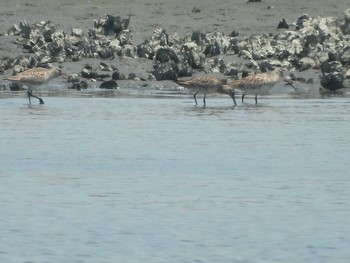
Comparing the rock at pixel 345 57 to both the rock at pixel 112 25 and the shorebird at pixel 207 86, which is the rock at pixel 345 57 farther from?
the rock at pixel 112 25

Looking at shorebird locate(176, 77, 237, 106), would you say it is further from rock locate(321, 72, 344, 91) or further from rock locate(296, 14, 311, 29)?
rock locate(296, 14, 311, 29)

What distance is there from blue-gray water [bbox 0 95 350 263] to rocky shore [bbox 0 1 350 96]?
14.7ft

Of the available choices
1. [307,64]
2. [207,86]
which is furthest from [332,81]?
[207,86]

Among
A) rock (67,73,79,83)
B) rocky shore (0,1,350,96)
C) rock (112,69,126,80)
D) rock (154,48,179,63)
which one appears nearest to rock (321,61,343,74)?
rocky shore (0,1,350,96)

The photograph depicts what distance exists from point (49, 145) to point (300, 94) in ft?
25.8

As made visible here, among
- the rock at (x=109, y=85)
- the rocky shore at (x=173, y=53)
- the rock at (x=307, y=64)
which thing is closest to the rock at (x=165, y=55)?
the rocky shore at (x=173, y=53)

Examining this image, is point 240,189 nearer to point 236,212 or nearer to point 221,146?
point 236,212

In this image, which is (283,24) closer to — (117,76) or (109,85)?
(117,76)

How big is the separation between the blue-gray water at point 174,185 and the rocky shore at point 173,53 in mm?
4494

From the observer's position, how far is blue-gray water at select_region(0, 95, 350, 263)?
948 cm

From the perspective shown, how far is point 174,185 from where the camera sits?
39.1 ft

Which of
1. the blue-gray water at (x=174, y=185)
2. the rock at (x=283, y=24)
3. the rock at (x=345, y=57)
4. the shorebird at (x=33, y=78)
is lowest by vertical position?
the blue-gray water at (x=174, y=185)

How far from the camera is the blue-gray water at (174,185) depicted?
9477mm

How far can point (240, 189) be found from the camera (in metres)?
11.7
